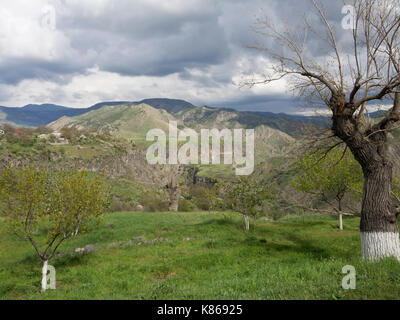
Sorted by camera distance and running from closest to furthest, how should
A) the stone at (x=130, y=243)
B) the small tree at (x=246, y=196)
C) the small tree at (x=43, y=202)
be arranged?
1. the small tree at (x=43, y=202)
2. the stone at (x=130, y=243)
3. the small tree at (x=246, y=196)

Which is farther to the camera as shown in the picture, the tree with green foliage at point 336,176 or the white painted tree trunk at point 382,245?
the tree with green foliage at point 336,176

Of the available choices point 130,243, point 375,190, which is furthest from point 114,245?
point 375,190

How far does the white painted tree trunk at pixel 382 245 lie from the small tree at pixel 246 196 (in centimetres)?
1225

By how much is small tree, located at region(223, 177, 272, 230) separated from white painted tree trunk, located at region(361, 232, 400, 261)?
12245 mm

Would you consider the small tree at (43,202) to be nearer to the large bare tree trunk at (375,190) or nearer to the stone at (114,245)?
the stone at (114,245)

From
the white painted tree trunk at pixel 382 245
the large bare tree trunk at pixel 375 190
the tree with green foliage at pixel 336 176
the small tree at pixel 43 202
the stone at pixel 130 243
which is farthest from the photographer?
the tree with green foliage at pixel 336 176

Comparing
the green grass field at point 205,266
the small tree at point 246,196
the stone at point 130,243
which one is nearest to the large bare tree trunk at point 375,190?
the green grass field at point 205,266

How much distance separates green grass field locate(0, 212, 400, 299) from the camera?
812cm

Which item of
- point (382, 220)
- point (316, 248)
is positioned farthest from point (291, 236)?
point (382, 220)

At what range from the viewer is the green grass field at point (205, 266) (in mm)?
8117

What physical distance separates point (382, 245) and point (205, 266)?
755 cm

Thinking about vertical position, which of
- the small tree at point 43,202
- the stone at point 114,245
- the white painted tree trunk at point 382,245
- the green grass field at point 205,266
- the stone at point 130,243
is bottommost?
the stone at point 114,245
